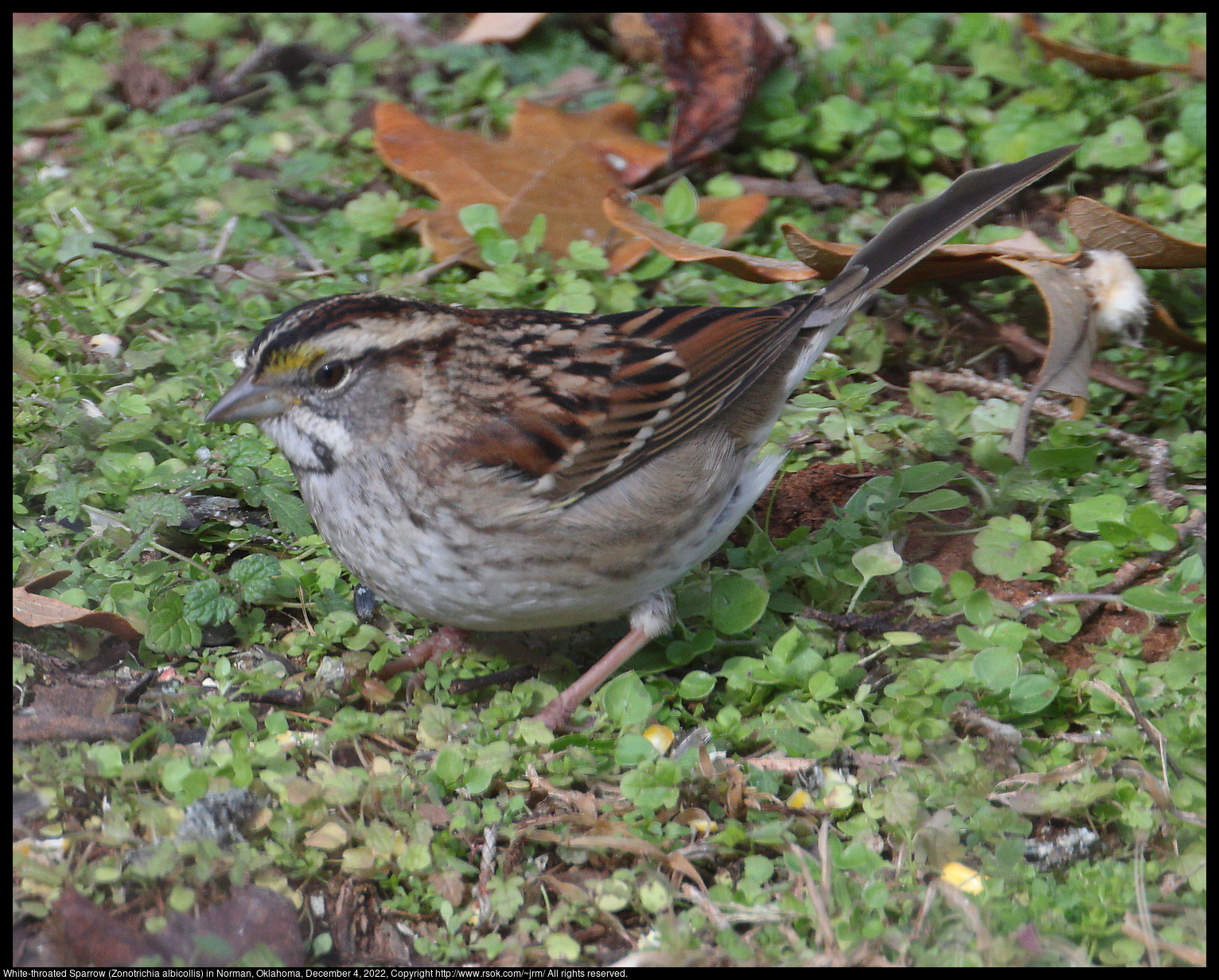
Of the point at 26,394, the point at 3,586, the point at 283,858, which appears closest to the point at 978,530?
the point at 283,858

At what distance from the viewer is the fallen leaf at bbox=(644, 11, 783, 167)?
5504 mm

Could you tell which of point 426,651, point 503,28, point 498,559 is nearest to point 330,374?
point 498,559

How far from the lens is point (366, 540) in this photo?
10.3 ft

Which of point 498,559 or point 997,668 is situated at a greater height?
point 498,559

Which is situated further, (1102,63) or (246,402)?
(1102,63)

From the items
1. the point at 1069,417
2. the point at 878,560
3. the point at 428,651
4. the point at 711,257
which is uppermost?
the point at 711,257

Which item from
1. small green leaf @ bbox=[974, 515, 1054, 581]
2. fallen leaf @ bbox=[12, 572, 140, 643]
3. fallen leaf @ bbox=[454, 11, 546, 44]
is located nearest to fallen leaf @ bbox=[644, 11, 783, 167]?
fallen leaf @ bbox=[454, 11, 546, 44]

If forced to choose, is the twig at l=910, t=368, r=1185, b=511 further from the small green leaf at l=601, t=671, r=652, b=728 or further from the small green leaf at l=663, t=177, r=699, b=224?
the small green leaf at l=601, t=671, r=652, b=728

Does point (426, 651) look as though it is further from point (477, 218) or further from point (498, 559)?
point (477, 218)

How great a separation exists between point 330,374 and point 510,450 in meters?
0.51

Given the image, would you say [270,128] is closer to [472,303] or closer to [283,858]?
[472,303]

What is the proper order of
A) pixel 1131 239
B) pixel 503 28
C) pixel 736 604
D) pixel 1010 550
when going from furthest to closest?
pixel 503 28, pixel 1131 239, pixel 1010 550, pixel 736 604

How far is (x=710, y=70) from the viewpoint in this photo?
561cm

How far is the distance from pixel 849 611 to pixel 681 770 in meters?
0.85
